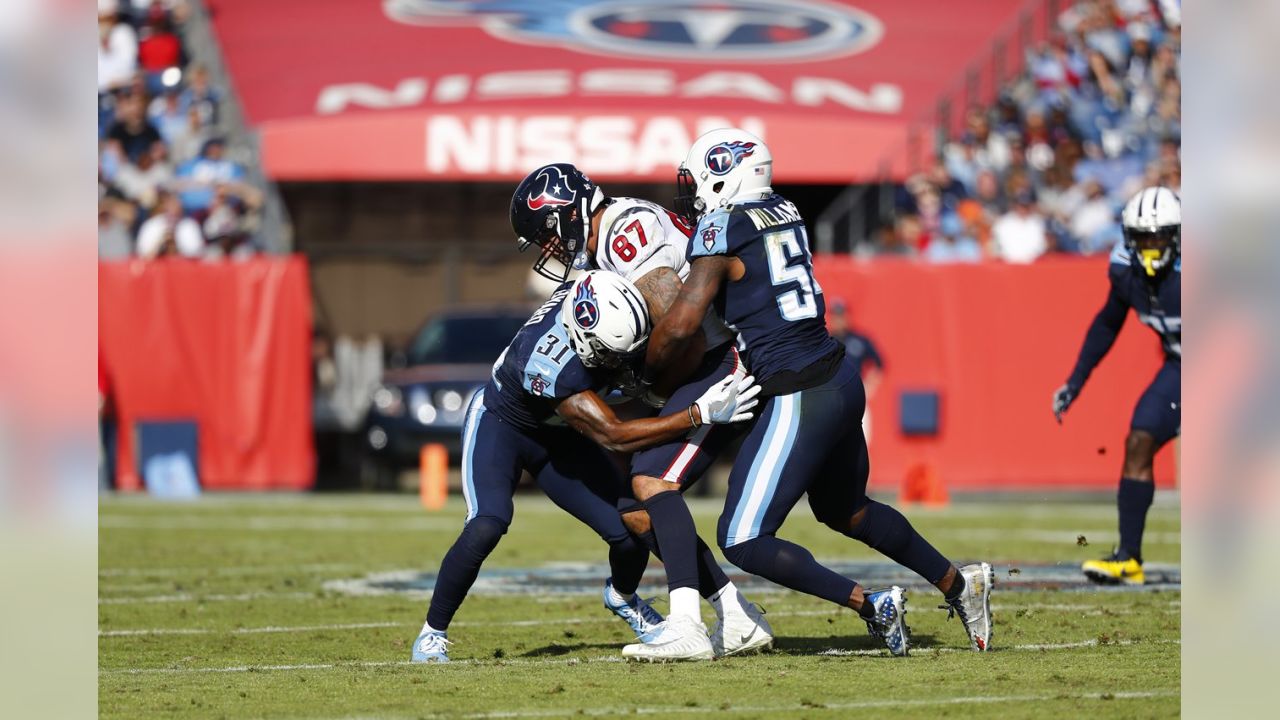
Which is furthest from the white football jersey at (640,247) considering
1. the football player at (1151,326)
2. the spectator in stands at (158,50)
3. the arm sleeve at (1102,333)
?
the spectator in stands at (158,50)

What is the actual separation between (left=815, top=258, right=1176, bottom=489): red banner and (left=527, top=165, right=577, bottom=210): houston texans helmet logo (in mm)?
10521

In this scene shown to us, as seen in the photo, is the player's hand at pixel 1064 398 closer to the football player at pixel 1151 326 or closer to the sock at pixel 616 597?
the football player at pixel 1151 326

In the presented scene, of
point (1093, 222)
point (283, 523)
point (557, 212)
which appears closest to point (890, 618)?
point (557, 212)

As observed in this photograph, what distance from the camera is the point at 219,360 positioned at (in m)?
17.4

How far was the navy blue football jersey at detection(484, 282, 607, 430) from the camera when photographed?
21.3 feet

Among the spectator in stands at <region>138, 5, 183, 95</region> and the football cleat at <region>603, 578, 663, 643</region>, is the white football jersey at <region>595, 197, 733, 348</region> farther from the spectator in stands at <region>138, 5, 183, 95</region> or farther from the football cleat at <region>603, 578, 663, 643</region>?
the spectator in stands at <region>138, 5, 183, 95</region>

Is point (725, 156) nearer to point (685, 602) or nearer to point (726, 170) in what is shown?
point (726, 170)

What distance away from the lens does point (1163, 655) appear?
641cm

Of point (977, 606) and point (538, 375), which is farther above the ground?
point (538, 375)

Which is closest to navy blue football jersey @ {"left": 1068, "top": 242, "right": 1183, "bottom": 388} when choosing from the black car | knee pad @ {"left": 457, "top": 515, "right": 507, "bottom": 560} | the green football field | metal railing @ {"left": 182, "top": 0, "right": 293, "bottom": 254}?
the green football field

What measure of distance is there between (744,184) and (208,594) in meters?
4.22

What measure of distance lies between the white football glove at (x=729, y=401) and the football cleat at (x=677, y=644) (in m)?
0.72

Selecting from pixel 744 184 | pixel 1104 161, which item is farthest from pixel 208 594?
pixel 1104 161

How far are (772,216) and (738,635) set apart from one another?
4.99 ft
